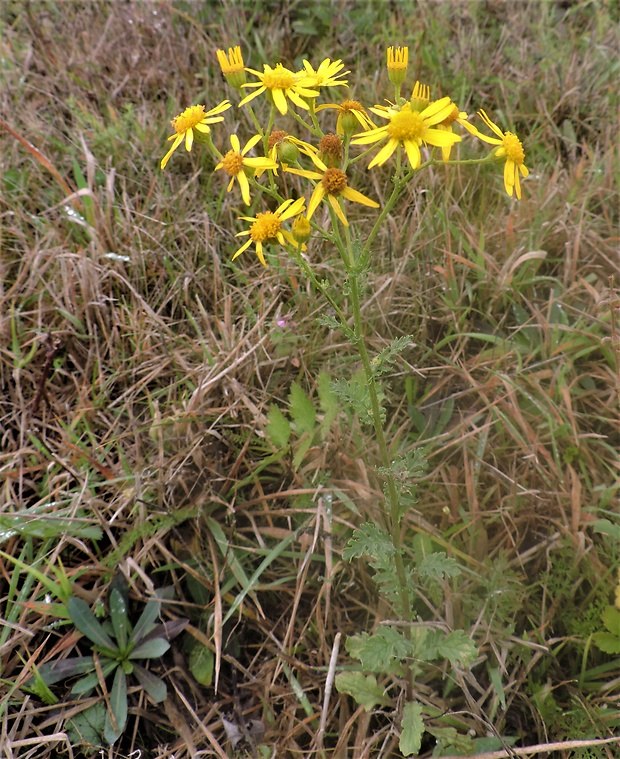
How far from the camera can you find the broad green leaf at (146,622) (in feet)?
5.40

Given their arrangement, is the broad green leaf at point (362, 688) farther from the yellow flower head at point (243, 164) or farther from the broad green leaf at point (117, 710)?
the yellow flower head at point (243, 164)

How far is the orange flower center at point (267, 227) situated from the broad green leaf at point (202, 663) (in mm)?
1106

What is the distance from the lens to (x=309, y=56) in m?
3.02

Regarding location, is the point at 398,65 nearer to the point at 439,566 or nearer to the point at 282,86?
the point at 282,86

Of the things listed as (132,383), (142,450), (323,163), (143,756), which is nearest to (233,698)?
(143,756)

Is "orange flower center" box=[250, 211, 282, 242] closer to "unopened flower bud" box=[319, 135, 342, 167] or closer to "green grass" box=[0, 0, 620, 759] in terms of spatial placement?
"unopened flower bud" box=[319, 135, 342, 167]

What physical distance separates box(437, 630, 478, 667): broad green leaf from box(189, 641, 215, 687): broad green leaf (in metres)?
0.62

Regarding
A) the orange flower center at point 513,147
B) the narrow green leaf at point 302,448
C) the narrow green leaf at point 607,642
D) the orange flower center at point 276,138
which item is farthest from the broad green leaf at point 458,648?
the orange flower center at point 276,138

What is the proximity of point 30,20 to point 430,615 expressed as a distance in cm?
345

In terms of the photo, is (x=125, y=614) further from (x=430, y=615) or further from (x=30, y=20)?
(x=30, y=20)

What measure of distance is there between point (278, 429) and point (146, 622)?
2.10 feet

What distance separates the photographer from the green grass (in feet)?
5.21

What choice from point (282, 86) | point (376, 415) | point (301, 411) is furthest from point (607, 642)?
point (282, 86)

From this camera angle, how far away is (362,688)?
5.02ft
